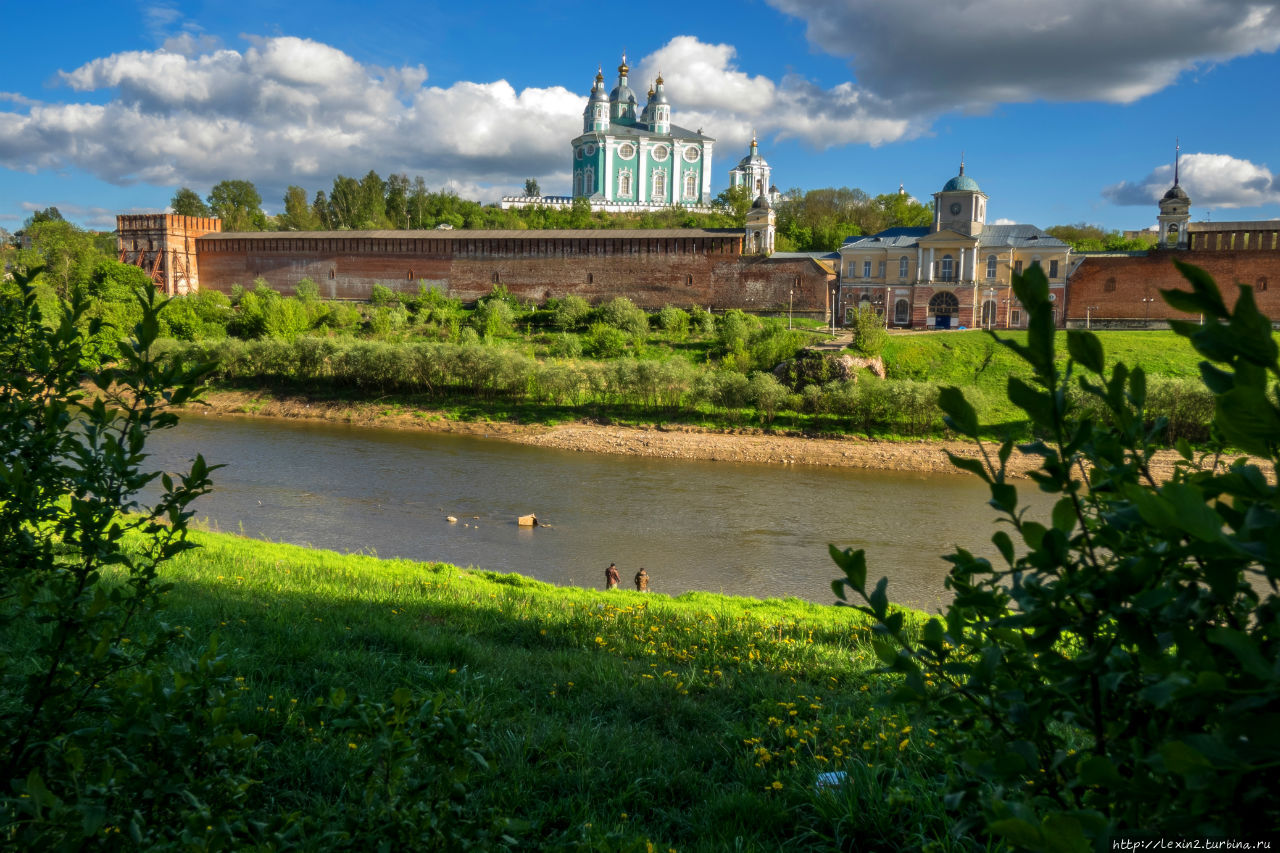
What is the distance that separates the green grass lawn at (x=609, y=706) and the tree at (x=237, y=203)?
5409cm

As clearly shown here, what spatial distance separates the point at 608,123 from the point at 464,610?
65249mm

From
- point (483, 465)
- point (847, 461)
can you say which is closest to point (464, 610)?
point (483, 465)

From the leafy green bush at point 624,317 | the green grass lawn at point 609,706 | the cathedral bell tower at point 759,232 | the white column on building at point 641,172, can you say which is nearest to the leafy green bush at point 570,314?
the leafy green bush at point 624,317

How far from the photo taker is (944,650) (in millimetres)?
1187

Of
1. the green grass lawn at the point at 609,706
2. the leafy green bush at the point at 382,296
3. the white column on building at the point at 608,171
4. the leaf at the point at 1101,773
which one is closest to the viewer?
the leaf at the point at 1101,773

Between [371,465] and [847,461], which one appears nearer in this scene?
[371,465]

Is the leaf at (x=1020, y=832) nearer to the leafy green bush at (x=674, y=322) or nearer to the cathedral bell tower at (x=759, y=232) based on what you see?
the leafy green bush at (x=674, y=322)

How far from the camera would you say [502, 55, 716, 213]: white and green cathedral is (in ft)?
202

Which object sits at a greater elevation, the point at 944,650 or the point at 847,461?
the point at 944,650

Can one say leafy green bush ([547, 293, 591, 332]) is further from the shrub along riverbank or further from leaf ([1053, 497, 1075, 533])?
leaf ([1053, 497, 1075, 533])

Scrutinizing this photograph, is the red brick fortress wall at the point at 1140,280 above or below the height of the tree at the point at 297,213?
below

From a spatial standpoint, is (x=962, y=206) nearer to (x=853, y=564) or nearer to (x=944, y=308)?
(x=944, y=308)

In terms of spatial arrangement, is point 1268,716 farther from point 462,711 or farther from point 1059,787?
point 462,711

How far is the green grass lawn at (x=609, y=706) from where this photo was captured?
2.53m
